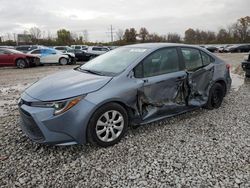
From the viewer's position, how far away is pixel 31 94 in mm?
3391

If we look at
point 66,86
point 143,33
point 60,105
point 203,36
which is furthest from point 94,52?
point 203,36

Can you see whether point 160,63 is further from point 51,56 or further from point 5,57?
point 51,56

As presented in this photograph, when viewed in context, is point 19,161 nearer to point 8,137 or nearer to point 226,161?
point 8,137

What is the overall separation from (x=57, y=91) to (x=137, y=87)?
3.94 feet

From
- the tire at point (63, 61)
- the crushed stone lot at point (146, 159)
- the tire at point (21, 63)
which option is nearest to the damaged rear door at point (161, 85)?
the crushed stone lot at point (146, 159)

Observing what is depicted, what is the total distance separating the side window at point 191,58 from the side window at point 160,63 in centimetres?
24

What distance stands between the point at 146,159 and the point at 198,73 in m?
2.24

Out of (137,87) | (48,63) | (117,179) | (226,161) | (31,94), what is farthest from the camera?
(48,63)

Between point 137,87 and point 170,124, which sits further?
point 170,124

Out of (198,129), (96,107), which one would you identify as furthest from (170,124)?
(96,107)

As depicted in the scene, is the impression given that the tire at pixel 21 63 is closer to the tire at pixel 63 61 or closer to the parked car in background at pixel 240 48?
the tire at pixel 63 61

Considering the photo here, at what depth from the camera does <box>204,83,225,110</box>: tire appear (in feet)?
16.5

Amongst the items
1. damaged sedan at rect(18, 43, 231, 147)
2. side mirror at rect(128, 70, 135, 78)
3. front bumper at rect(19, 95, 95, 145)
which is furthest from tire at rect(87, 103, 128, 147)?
side mirror at rect(128, 70, 135, 78)

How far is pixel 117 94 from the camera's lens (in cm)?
345
